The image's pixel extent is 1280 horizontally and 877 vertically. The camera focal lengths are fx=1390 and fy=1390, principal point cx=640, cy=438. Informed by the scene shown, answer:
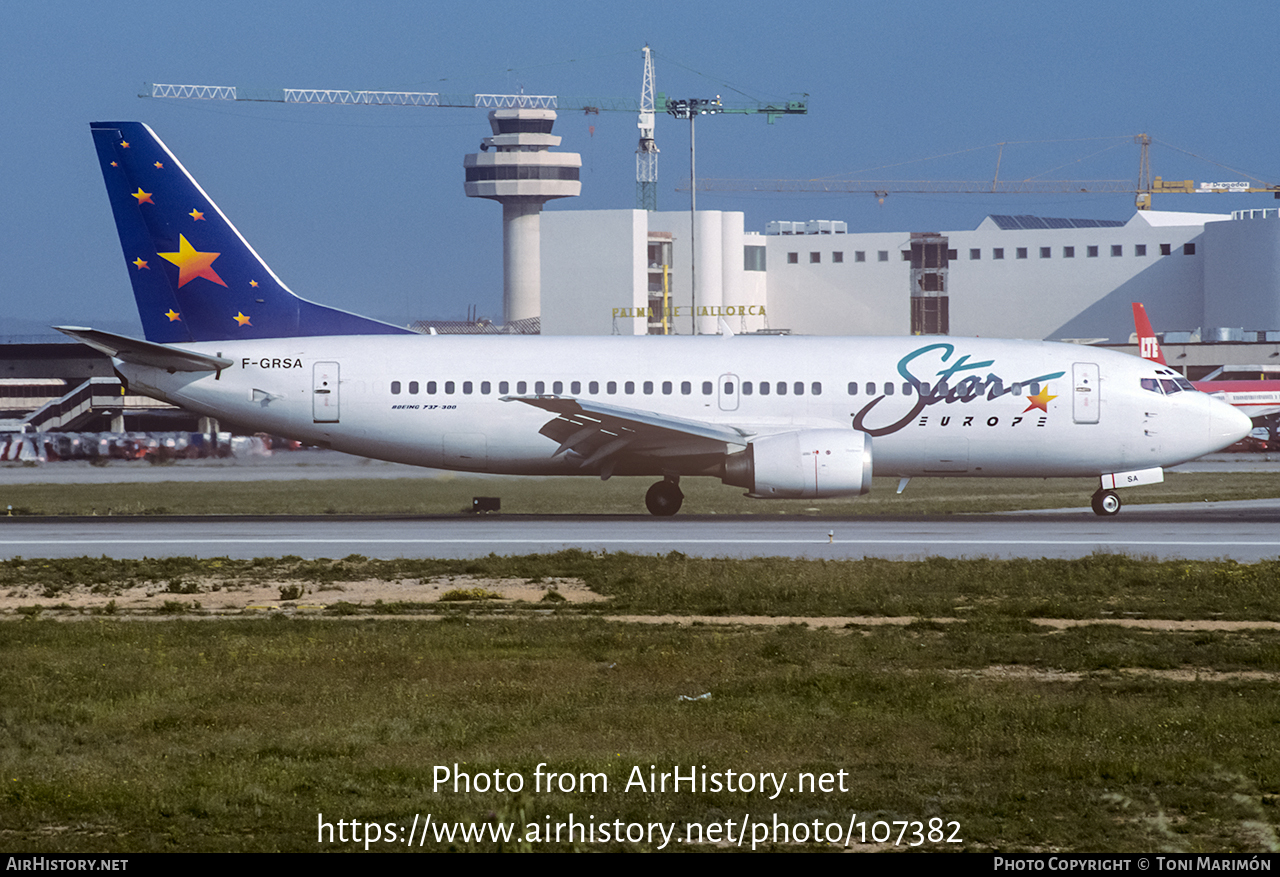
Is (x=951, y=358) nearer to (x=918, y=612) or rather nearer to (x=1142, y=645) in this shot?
(x=918, y=612)

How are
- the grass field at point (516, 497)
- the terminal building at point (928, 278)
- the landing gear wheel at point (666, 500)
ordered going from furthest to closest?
the terminal building at point (928, 278) < the grass field at point (516, 497) < the landing gear wheel at point (666, 500)

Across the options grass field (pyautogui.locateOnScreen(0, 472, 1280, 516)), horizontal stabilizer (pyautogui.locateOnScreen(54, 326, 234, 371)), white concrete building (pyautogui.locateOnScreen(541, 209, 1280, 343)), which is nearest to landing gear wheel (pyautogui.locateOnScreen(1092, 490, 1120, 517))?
grass field (pyautogui.locateOnScreen(0, 472, 1280, 516))

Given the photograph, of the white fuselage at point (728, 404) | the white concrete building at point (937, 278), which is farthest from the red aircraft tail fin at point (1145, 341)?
the white fuselage at point (728, 404)

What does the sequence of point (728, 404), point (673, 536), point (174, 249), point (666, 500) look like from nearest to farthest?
point (673, 536) < point (728, 404) < point (174, 249) < point (666, 500)

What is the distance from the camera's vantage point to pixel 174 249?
32.6 meters

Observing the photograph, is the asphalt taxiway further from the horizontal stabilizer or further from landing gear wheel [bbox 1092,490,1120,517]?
the horizontal stabilizer

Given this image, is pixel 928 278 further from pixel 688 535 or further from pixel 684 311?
pixel 688 535

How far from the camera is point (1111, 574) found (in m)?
Result: 21.6

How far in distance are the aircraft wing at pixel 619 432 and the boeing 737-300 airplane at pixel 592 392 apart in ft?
0.23

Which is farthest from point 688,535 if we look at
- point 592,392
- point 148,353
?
point 148,353

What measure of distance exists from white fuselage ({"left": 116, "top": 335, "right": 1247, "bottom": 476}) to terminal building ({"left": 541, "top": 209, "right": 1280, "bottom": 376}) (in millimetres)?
92808

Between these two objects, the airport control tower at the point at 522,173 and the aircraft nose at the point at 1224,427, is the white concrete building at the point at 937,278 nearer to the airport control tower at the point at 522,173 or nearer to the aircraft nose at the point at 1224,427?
the airport control tower at the point at 522,173

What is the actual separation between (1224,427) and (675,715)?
23868 mm

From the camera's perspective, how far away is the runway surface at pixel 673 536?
25.6 meters
